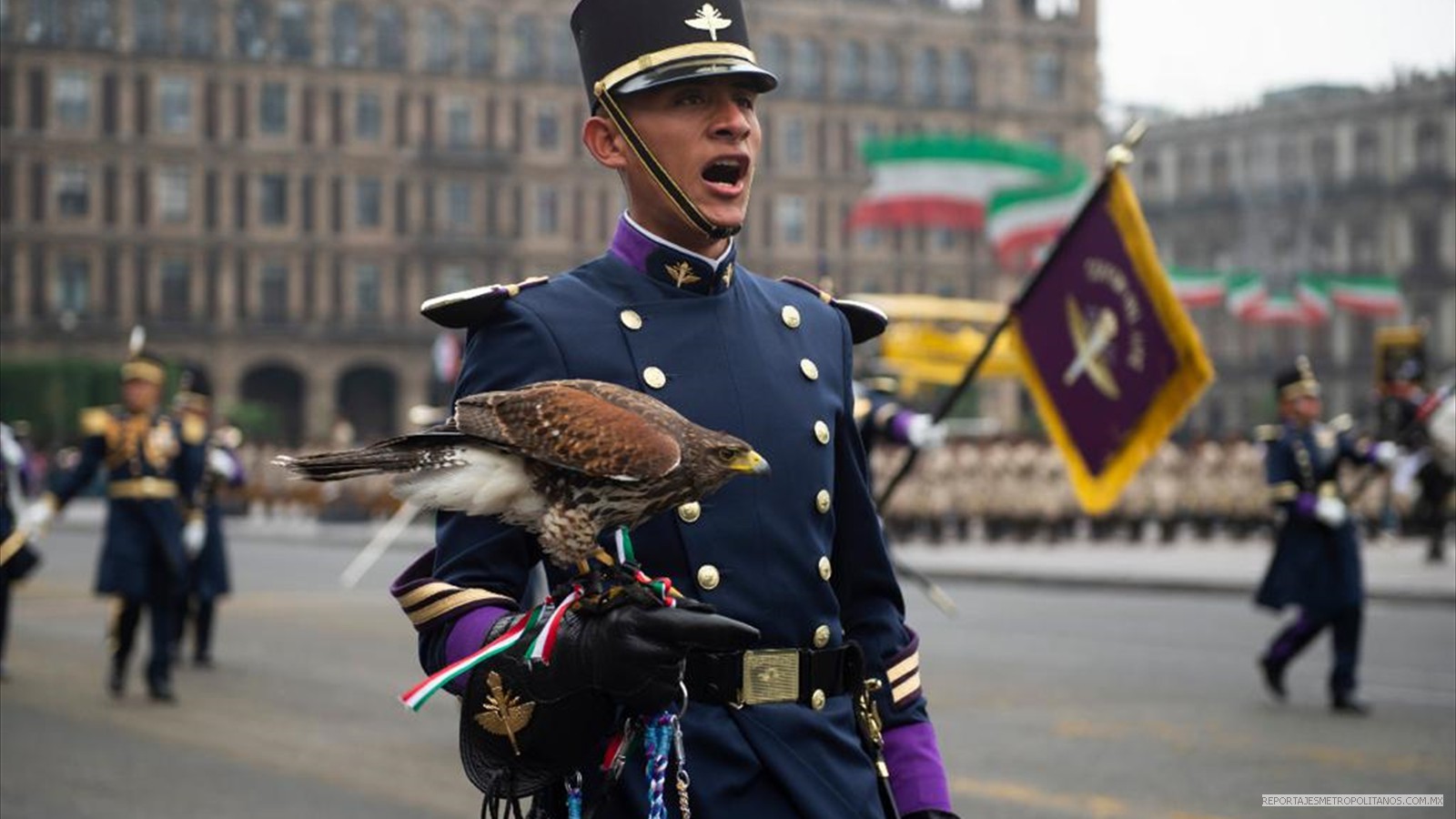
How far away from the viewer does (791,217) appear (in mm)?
80938

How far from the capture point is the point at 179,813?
8.36 m

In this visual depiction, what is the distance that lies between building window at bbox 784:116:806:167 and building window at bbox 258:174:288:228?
62.6 feet

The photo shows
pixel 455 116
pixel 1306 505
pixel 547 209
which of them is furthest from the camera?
pixel 547 209

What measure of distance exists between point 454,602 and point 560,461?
0.31m

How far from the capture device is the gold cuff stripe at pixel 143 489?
1271 centimetres

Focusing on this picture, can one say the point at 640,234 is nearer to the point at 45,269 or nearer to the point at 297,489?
the point at 297,489

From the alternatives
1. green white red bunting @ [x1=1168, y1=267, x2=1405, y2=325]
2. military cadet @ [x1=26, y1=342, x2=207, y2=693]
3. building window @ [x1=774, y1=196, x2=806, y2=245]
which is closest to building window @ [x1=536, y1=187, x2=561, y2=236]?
building window @ [x1=774, y1=196, x2=806, y2=245]

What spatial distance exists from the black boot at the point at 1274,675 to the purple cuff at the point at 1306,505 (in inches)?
37.5

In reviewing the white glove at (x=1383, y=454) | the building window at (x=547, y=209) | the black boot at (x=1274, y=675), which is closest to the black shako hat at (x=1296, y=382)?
the white glove at (x=1383, y=454)

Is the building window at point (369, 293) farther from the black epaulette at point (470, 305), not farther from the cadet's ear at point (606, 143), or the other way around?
the black epaulette at point (470, 305)

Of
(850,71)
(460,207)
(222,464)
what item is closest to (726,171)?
(222,464)

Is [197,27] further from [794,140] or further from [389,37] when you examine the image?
[794,140]

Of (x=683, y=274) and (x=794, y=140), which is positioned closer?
(x=683, y=274)

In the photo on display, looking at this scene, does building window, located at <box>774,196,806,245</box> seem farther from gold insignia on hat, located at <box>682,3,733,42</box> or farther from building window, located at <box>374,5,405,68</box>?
gold insignia on hat, located at <box>682,3,733,42</box>
